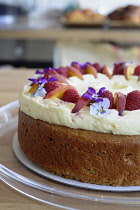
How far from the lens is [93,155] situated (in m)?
1.03

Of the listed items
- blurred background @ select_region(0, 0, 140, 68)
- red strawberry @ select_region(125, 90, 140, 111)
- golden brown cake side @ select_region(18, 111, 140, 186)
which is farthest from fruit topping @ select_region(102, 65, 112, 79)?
blurred background @ select_region(0, 0, 140, 68)

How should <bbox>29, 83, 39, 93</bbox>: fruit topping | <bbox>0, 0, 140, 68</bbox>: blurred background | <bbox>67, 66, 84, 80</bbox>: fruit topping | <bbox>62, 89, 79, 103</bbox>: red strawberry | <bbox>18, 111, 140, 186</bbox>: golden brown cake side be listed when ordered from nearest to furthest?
<bbox>18, 111, 140, 186</bbox>: golden brown cake side → <bbox>62, 89, 79, 103</bbox>: red strawberry → <bbox>29, 83, 39, 93</bbox>: fruit topping → <bbox>67, 66, 84, 80</bbox>: fruit topping → <bbox>0, 0, 140, 68</bbox>: blurred background

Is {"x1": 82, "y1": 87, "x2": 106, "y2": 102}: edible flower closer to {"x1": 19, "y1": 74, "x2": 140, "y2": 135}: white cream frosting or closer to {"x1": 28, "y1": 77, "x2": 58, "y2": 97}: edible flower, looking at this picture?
{"x1": 19, "y1": 74, "x2": 140, "y2": 135}: white cream frosting

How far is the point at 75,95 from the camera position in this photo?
3.80 ft

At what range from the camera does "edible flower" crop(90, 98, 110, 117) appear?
1051mm

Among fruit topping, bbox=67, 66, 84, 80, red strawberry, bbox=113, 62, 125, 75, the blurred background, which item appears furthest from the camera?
the blurred background

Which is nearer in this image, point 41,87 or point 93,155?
point 93,155

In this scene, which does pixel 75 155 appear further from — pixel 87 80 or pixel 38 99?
pixel 87 80

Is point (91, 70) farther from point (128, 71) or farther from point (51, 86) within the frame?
point (51, 86)

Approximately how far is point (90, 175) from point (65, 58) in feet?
7.14

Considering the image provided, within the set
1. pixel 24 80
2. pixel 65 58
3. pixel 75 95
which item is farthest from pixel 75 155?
pixel 65 58

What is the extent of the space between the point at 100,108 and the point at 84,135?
11 cm

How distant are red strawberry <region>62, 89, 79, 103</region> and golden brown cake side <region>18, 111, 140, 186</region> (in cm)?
13

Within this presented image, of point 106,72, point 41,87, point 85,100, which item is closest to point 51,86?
point 41,87
